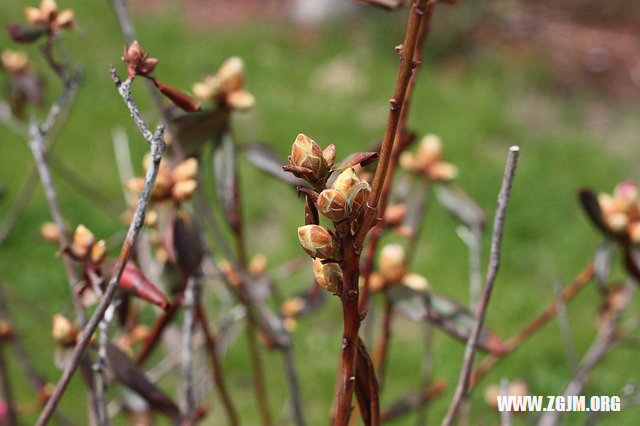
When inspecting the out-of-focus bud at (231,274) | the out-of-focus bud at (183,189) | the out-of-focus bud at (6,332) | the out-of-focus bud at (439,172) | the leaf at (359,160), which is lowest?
the out-of-focus bud at (6,332)

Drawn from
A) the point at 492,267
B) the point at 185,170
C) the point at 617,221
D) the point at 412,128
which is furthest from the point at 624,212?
the point at 412,128

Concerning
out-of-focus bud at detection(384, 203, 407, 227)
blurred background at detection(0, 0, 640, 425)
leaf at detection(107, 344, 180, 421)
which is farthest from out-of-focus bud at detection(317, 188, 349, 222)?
blurred background at detection(0, 0, 640, 425)

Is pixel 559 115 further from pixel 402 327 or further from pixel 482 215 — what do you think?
pixel 482 215

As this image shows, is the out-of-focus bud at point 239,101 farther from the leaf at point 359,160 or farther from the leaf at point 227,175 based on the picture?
the leaf at point 359,160

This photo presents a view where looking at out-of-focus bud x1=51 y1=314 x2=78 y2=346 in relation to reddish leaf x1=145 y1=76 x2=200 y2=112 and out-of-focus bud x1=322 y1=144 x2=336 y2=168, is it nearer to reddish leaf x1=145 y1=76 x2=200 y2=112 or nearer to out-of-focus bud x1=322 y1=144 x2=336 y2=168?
reddish leaf x1=145 y1=76 x2=200 y2=112

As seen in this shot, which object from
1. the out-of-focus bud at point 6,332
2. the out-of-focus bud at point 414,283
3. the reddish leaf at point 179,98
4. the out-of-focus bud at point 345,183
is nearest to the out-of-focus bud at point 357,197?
the out-of-focus bud at point 345,183

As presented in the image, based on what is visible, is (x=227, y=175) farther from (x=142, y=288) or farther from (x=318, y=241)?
(x=318, y=241)
